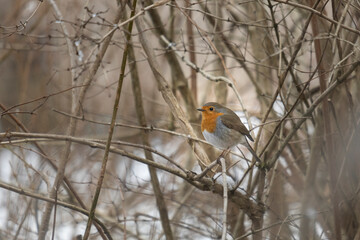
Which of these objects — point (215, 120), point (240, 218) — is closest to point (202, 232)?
point (240, 218)

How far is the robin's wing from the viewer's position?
2.83m

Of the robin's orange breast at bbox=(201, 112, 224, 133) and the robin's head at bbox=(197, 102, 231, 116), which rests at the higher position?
the robin's head at bbox=(197, 102, 231, 116)

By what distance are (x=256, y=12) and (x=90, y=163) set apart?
1954 mm

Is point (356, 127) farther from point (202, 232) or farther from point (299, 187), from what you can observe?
point (202, 232)

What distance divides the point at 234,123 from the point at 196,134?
1041mm

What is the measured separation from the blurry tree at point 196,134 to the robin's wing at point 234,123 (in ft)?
0.15

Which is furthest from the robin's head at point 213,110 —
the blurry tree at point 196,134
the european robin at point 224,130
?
the blurry tree at point 196,134

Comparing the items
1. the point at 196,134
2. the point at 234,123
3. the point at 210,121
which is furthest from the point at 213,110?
the point at 196,134

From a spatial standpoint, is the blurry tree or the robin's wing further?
the robin's wing

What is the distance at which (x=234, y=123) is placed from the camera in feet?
9.47

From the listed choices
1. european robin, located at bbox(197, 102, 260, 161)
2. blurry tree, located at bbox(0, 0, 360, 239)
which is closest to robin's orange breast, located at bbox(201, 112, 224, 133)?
european robin, located at bbox(197, 102, 260, 161)

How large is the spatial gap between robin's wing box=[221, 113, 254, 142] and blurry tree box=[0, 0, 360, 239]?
5 centimetres

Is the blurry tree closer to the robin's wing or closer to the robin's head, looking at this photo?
the robin's wing

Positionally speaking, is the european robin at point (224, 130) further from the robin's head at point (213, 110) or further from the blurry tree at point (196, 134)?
the blurry tree at point (196, 134)
